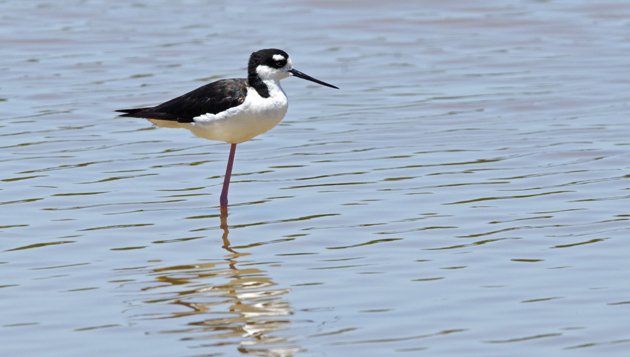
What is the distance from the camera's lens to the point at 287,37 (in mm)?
17594

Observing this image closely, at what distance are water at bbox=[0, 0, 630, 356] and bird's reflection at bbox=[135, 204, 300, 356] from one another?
20mm

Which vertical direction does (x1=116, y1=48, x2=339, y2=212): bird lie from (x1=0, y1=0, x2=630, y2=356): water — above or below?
above

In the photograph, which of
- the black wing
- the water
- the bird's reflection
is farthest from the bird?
the bird's reflection

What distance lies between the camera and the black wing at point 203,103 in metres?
9.62

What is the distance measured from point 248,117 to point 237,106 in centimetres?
11

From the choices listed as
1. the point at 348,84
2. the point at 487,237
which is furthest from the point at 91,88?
the point at 487,237

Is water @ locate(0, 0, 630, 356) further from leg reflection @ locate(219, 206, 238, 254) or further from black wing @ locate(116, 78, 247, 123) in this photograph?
black wing @ locate(116, 78, 247, 123)

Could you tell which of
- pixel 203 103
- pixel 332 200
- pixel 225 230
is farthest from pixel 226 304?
pixel 203 103

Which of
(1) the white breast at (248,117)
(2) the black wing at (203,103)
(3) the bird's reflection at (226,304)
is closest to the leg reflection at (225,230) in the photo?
(3) the bird's reflection at (226,304)

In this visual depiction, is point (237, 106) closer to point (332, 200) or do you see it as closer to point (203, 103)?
point (203, 103)

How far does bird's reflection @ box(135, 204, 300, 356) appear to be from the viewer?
6.57 metres

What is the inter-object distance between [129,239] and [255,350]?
8.09 ft

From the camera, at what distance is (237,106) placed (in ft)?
31.4

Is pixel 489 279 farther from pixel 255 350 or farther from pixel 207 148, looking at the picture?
pixel 207 148
